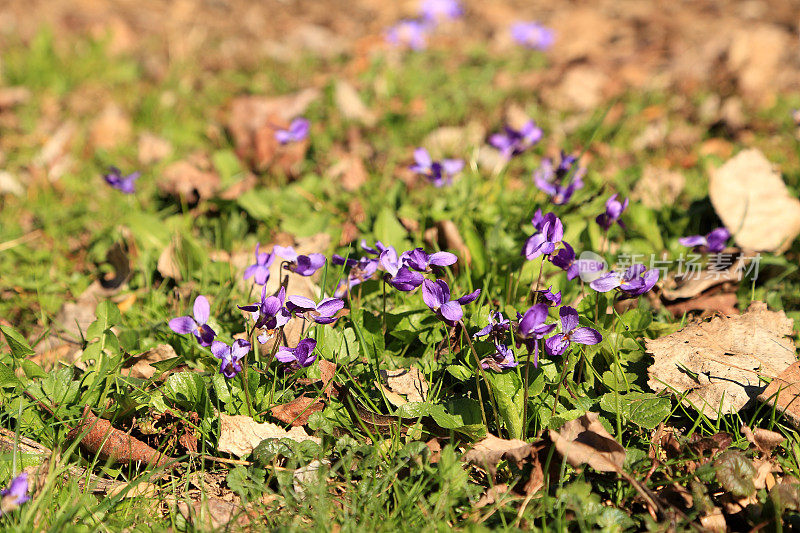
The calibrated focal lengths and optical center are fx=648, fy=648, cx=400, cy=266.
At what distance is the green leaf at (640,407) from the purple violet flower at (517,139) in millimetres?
1621

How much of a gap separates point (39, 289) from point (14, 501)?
1.51m

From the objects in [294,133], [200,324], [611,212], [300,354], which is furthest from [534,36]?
[200,324]

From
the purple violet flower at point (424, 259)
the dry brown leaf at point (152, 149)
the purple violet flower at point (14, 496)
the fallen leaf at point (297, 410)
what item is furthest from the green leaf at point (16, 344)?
the dry brown leaf at point (152, 149)

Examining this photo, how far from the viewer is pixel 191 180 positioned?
3.69 metres

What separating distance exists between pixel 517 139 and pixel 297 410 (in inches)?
76.8

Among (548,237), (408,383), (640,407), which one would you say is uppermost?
(548,237)

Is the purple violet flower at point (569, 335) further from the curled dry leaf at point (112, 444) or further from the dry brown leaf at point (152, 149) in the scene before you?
the dry brown leaf at point (152, 149)

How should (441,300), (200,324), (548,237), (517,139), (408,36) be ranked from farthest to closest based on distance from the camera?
1. (408,36)
2. (517,139)
3. (548,237)
4. (200,324)
5. (441,300)

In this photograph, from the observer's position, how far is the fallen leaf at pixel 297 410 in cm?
221

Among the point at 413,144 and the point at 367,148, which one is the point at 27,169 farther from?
the point at 413,144

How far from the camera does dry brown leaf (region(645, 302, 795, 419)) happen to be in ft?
7.18

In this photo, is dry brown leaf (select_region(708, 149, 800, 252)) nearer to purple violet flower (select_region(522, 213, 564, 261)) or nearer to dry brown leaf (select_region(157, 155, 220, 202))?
purple violet flower (select_region(522, 213, 564, 261))

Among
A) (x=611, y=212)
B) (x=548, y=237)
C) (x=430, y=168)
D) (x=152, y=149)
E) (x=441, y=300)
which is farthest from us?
(x=152, y=149)

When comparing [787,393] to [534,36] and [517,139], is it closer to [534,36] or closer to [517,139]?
[517,139]
